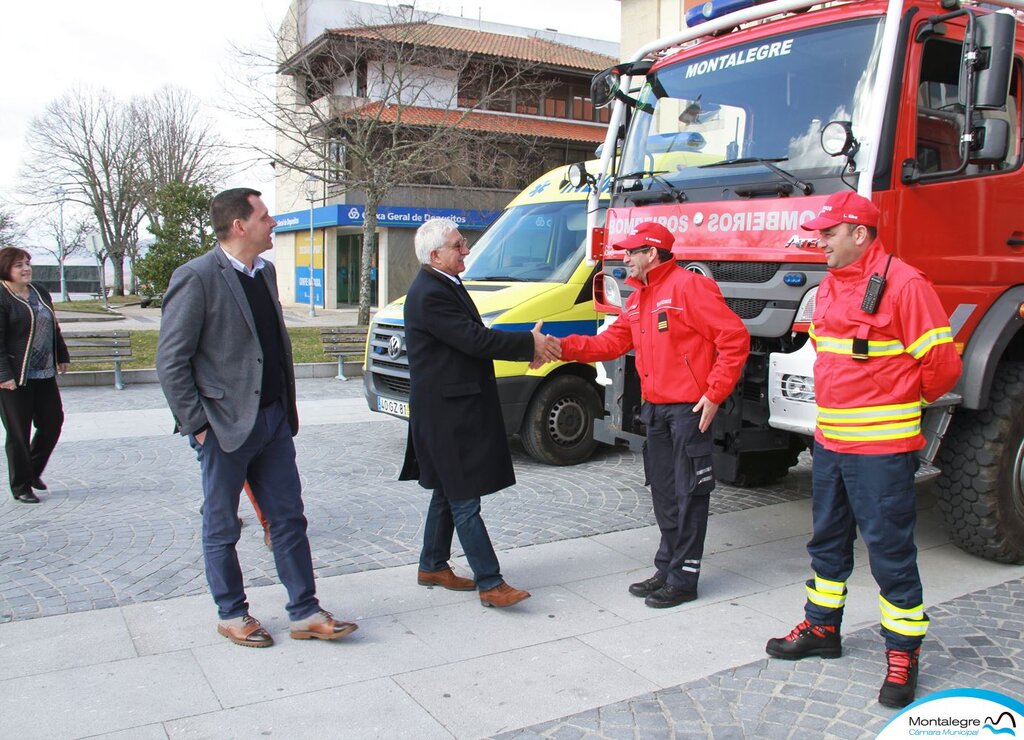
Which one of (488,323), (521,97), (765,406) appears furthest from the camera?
(521,97)

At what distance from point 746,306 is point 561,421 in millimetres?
3033

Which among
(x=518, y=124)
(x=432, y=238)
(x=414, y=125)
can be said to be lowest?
(x=432, y=238)

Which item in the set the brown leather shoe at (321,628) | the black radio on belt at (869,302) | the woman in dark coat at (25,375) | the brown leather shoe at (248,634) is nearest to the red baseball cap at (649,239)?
the black radio on belt at (869,302)

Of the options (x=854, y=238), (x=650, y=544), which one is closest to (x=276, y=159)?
(x=650, y=544)

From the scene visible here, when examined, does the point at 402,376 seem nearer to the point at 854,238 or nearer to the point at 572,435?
the point at 572,435

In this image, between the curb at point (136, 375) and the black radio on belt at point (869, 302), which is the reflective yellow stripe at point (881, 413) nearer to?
the black radio on belt at point (869, 302)

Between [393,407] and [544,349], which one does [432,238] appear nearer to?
[544,349]

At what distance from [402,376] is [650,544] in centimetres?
298

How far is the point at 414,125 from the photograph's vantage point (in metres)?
25.9

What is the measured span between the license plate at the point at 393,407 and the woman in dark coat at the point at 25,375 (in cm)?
258

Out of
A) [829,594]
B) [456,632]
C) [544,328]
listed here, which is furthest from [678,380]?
[544,328]

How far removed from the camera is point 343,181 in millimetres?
22219

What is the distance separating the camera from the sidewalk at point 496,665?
3410 millimetres

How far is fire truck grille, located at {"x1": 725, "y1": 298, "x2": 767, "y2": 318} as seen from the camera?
4.93 meters
